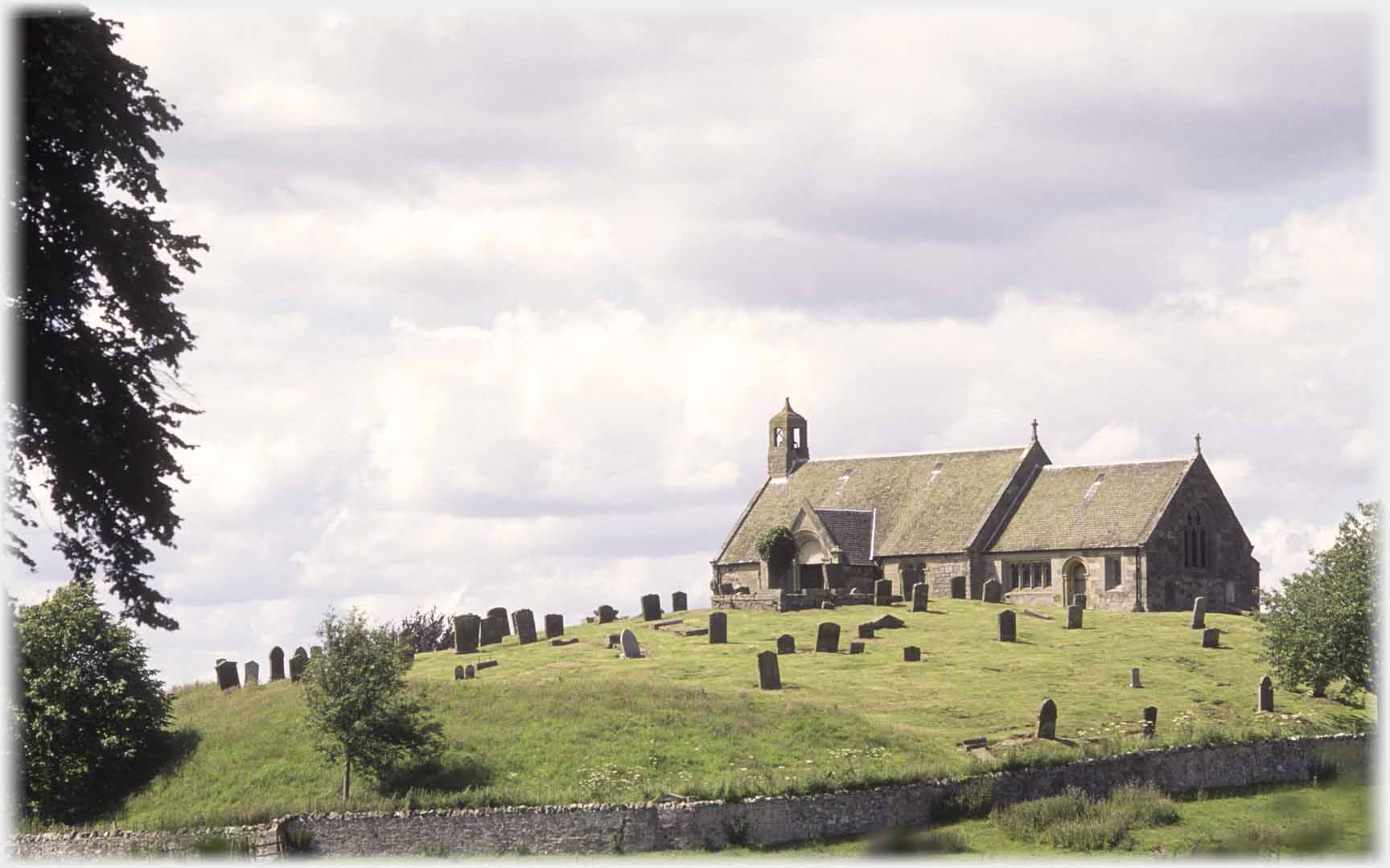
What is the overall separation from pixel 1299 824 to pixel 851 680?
17.2m

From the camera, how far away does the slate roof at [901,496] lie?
3132 inches

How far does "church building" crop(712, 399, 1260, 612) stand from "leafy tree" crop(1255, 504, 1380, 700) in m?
19.9

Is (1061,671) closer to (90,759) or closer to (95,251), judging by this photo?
(90,759)

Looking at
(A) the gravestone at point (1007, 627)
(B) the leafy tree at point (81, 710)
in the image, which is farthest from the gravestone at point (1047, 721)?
(B) the leafy tree at point (81, 710)

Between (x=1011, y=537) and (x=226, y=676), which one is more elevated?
(x=1011, y=537)

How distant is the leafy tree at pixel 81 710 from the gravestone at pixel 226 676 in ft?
23.1

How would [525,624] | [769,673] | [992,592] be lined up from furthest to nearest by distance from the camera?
1. [992,592]
2. [525,624]
3. [769,673]

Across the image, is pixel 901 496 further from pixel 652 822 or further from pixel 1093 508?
pixel 652 822

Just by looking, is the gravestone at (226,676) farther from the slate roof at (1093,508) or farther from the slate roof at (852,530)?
the slate roof at (1093,508)

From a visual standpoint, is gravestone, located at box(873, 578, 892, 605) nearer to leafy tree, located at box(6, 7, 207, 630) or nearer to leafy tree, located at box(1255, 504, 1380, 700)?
leafy tree, located at box(1255, 504, 1380, 700)

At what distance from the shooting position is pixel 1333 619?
50.4 m

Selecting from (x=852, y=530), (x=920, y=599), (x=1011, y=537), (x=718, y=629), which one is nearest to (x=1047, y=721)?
(x=718, y=629)

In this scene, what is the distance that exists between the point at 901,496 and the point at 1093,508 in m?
10.4

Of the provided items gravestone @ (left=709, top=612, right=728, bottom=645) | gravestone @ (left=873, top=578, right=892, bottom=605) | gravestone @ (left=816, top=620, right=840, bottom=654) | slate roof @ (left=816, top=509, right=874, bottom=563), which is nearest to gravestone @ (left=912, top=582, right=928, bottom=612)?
gravestone @ (left=873, top=578, right=892, bottom=605)
